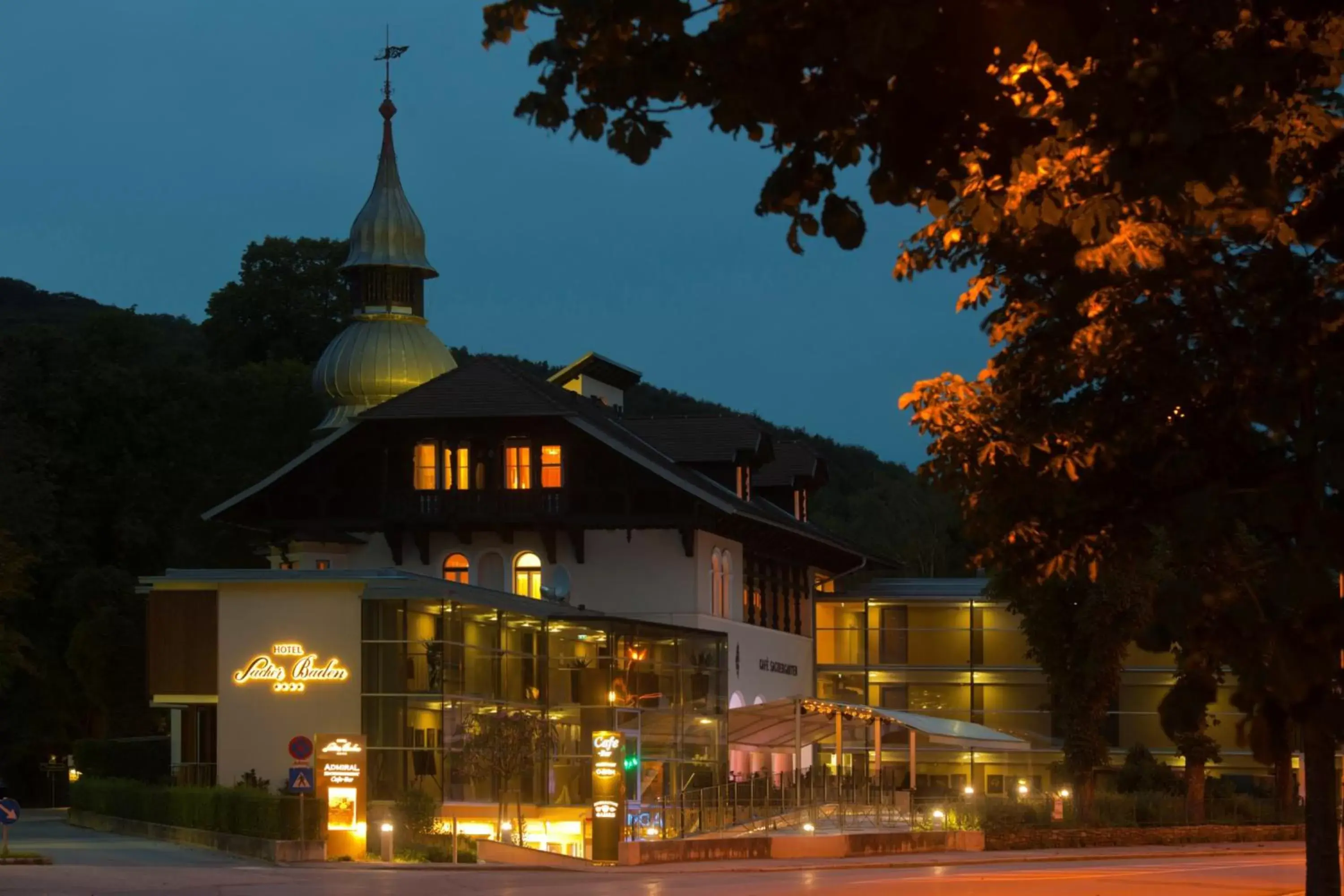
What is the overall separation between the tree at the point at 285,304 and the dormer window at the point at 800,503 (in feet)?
109

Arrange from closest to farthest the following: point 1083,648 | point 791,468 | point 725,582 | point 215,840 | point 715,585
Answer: point 215,840, point 1083,648, point 715,585, point 725,582, point 791,468

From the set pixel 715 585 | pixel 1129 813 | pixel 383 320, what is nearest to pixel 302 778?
pixel 1129 813

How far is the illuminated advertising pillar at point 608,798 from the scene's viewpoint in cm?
3909

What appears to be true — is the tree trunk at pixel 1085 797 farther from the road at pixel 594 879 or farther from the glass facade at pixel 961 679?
the glass facade at pixel 961 679

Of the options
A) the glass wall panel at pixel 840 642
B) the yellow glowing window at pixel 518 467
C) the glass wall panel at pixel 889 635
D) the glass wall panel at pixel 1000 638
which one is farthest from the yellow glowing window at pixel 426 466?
the glass wall panel at pixel 1000 638

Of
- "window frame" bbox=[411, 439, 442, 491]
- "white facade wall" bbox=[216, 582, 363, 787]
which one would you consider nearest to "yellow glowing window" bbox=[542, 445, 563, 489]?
"window frame" bbox=[411, 439, 442, 491]

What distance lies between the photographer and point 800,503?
Answer: 69812 millimetres

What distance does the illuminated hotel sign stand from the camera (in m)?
44.9

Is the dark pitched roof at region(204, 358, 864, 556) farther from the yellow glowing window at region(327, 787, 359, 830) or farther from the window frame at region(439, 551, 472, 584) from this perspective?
the yellow glowing window at region(327, 787, 359, 830)

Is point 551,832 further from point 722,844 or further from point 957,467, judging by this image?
point 957,467

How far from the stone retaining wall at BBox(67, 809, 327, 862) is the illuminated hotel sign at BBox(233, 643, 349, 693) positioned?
11.5ft

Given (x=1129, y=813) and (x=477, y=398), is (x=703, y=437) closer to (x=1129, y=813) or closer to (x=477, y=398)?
(x=477, y=398)

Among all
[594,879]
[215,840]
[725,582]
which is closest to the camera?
[594,879]

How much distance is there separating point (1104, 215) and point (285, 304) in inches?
3509
